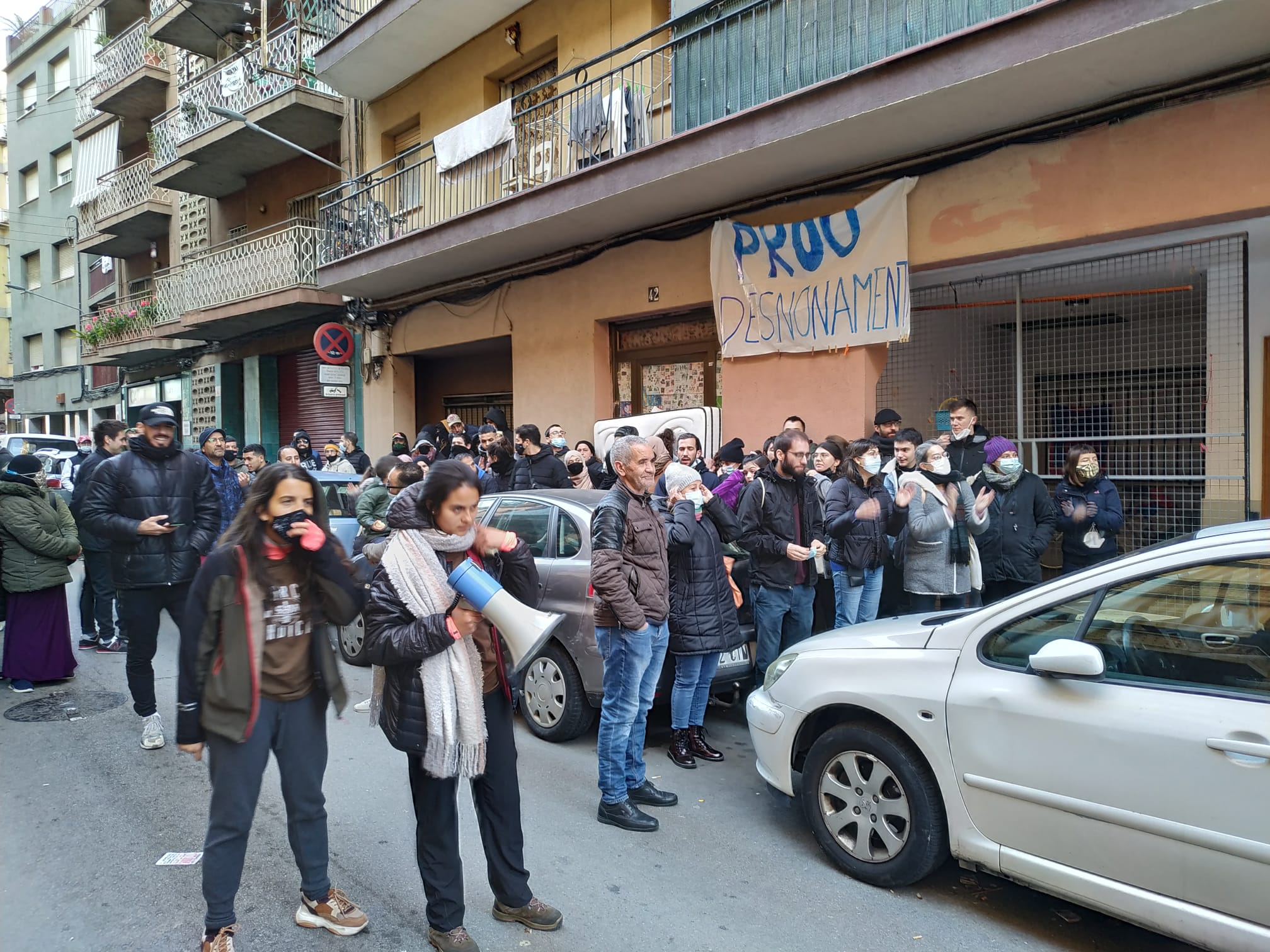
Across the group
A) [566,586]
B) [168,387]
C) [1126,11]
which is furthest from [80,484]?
[168,387]

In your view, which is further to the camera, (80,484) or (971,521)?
(80,484)

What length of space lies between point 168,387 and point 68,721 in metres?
17.9

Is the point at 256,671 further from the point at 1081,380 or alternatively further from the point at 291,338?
the point at 291,338

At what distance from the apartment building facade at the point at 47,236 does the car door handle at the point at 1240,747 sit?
93.8 feet

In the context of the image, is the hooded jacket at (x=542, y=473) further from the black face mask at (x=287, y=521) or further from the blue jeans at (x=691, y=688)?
the black face mask at (x=287, y=521)

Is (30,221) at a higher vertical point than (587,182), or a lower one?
higher

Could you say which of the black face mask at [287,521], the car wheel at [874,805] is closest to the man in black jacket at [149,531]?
the black face mask at [287,521]

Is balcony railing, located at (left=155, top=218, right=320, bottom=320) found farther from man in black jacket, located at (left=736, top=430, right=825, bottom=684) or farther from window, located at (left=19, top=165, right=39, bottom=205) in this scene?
window, located at (left=19, top=165, right=39, bottom=205)

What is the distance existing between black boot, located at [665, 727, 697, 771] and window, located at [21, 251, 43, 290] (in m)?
32.1

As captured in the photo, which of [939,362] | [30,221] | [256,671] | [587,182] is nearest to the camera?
[256,671]

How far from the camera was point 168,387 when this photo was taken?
20.9m

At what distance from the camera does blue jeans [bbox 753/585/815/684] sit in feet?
17.4

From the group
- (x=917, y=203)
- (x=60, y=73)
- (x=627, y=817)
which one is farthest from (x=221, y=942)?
(x=60, y=73)

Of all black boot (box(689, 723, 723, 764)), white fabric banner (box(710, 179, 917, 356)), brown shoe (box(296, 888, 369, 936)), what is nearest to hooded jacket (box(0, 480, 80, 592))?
brown shoe (box(296, 888, 369, 936))
